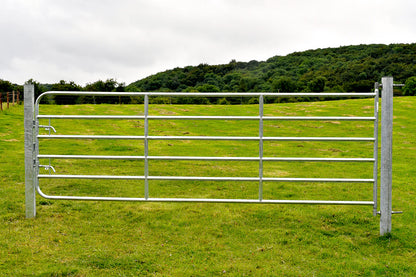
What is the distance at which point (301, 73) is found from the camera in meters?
59.8

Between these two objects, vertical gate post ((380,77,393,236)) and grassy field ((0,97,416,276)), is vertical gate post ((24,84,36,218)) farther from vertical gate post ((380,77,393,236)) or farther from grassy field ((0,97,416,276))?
vertical gate post ((380,77,393,236))

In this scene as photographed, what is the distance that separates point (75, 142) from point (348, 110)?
74.1 ft

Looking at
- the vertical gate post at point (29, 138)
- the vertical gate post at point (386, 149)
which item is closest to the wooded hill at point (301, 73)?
the vertical gate post at point (29, 138)

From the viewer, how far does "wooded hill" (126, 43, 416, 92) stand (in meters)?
50.2

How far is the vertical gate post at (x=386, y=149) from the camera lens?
4.44m

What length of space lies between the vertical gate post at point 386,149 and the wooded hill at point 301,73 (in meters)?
42.3

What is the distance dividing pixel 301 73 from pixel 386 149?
5818 centimetres

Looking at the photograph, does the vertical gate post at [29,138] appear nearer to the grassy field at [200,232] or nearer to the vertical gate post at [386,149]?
the grassy field at [200,232]

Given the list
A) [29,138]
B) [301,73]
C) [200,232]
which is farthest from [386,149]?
[301,73]

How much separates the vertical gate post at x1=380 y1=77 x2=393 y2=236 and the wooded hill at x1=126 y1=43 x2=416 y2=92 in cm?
4230

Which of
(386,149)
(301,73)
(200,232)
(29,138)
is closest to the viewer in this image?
(386,149)

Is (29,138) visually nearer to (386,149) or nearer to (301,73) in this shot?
(386,149)

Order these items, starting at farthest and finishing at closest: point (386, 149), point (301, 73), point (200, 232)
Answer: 1. point (301, 73)
2. point (200, 232)
3. point (386, 149)

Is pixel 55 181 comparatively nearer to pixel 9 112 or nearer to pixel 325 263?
pixel 325 263
